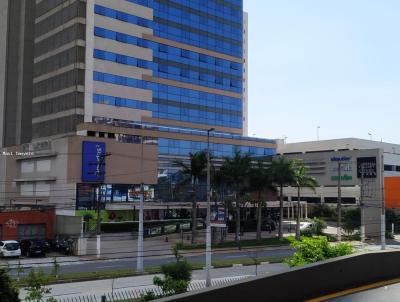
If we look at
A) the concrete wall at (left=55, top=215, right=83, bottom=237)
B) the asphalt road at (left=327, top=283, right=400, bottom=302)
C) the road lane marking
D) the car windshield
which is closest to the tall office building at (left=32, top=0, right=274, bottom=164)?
the concrete wall at (left=55, top=215, right=83, bottom=237)

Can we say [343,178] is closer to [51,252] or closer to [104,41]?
[104,41]

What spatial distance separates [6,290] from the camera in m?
9.98

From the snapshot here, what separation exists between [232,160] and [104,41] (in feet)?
91.9

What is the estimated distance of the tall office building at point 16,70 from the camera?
90.4 meters

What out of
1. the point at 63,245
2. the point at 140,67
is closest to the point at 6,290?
the point at 63,245

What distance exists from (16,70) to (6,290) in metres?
88.5

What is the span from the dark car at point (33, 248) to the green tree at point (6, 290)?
45942mm

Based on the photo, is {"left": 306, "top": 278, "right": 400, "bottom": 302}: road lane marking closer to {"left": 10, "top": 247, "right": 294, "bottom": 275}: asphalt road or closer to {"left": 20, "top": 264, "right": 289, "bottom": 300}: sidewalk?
{"left": 20, "top": 264, "right": 289, "bottom": 300}: sidewalk

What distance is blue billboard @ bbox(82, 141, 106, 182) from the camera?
69438 mm

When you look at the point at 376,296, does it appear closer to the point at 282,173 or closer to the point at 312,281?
the point at 312,281

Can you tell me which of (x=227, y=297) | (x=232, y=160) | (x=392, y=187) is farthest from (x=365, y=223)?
(x=227, y=297)

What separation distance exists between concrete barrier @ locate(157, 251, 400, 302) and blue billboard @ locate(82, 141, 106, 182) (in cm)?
5743

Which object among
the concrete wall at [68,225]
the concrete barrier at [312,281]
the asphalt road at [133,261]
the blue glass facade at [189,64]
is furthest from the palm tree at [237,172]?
the concrete barrier at [312,281]

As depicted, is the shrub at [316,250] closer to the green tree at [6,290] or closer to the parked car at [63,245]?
the green tree at [6,290]
